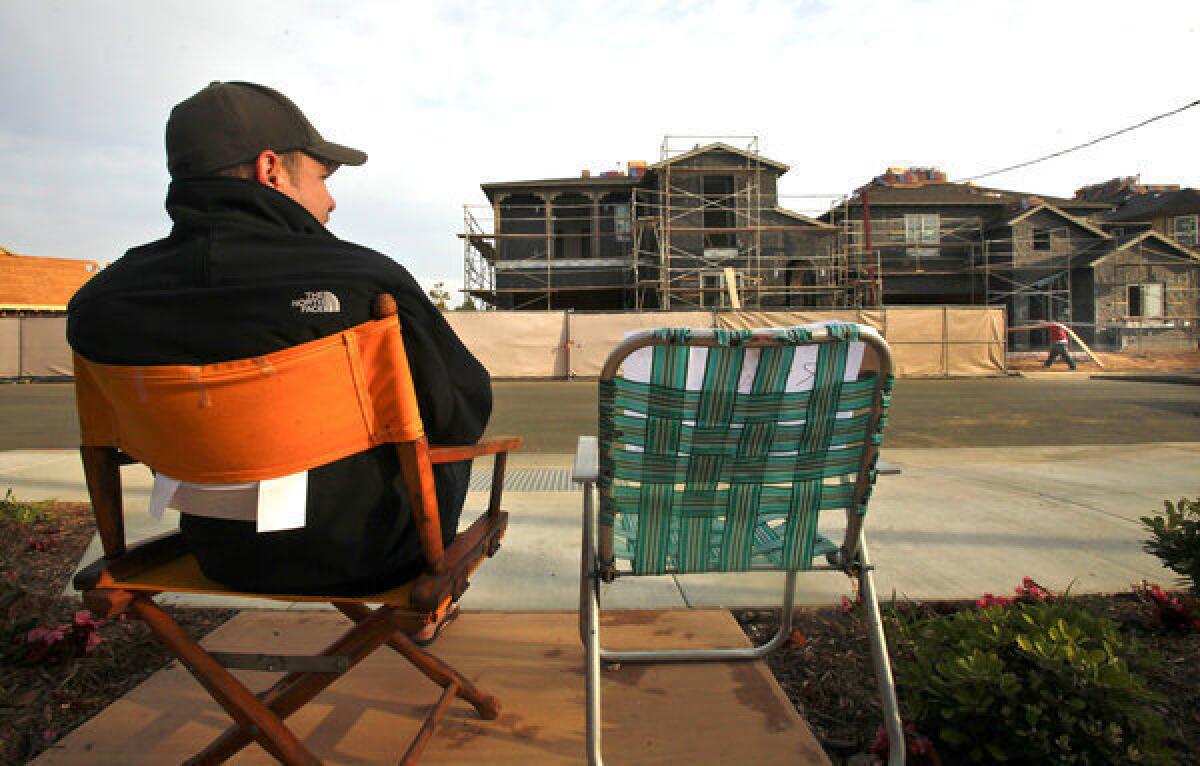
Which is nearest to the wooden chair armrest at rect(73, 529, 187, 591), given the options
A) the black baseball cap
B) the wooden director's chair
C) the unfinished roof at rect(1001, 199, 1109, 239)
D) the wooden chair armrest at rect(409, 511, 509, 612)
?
the wooden director's chair

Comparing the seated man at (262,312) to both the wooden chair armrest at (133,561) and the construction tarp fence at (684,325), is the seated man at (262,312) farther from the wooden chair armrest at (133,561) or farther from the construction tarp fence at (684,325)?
the construction tarp fence at (684,325)

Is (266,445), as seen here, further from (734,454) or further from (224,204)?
(734,454)

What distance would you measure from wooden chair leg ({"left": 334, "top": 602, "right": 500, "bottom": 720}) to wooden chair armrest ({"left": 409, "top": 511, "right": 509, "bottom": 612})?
1.09ft

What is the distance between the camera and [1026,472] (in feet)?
15.5

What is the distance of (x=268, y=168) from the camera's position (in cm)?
130

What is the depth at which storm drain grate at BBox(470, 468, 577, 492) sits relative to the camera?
433 cm

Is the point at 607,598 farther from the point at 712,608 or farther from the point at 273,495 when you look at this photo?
the point at 273,495

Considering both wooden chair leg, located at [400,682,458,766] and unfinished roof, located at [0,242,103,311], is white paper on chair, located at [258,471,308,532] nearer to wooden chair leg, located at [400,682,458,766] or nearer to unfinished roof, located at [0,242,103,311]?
wooden chair leg, located at [400,682,458,766]

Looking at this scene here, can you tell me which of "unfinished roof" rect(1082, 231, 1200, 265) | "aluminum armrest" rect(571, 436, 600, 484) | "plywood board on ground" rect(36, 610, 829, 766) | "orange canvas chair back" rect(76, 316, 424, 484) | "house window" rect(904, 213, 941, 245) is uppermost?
"house window" rect(904, 213, 941, 245)

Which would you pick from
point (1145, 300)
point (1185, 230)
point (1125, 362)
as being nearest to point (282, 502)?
point (1125, 362)

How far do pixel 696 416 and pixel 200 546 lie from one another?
1.13m

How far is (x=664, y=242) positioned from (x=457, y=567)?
25.3m

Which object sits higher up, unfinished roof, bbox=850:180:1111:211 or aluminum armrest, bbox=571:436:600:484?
unfinished roof, bbox=850:180:1111:211

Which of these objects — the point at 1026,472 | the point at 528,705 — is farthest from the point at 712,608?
the point at 1026,472
